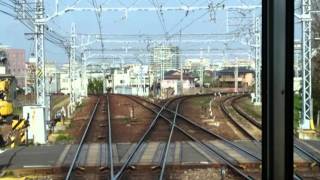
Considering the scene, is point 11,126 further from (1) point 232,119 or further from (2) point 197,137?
(1) point 232,119

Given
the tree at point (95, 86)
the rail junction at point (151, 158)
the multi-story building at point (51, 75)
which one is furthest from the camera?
the tree at point (95, 86)

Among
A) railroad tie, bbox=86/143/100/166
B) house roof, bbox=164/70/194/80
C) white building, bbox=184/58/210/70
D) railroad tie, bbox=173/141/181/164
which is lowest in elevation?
railroad tie, bbox=86/143/100/166

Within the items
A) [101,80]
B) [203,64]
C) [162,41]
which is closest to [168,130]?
[203,64]

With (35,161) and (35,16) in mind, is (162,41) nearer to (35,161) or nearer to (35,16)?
(35,16)

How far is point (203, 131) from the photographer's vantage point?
16219 millimetres

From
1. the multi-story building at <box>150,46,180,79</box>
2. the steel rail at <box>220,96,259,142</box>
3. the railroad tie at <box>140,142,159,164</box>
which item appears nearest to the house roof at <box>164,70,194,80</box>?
the multi-story building at <box>150,46,180,79</box>

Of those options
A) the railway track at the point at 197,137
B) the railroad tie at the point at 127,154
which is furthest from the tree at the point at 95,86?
the railroad tie at the point at 127,154

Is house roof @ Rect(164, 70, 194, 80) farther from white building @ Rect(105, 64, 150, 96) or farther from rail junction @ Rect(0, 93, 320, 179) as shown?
rail junction @ Rect(0, 93, 320, 179)

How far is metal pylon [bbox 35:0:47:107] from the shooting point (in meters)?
15.9

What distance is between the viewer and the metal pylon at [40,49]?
1590cm

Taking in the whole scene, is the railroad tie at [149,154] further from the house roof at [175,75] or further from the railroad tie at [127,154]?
the house roof at [175,75]

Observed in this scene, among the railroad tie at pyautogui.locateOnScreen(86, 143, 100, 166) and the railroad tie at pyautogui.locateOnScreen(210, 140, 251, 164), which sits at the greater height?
the railroad tie at pyautogui.locateOnScreen(210, 140, 251, 164)

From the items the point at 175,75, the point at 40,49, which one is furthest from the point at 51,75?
the point at 40,49

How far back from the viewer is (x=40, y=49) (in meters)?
16.1
